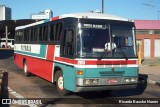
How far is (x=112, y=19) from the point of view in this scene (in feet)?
35.7

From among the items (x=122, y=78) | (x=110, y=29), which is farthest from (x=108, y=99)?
(x=110, y=29)

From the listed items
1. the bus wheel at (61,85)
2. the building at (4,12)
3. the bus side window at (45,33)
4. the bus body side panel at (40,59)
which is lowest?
the bus wheel at (61,85)

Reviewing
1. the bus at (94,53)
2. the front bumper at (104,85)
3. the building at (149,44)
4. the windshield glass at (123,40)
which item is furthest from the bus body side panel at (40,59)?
the building at (149,44)

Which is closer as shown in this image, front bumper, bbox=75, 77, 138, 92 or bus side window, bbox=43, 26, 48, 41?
A: front bumper, bbox=75, 77, 138, 92

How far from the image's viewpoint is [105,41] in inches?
417

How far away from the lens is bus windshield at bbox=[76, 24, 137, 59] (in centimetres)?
1031

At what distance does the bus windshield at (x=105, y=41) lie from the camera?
406 inches

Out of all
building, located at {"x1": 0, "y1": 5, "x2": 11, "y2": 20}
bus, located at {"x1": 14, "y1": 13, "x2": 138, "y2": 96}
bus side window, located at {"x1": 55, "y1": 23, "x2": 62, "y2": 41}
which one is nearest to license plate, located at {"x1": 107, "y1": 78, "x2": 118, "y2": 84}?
bus, located at {"x1": 14, "y1": 13, "x2": 138, "y2": 96}

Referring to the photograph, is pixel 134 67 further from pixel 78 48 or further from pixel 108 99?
pixel 78 48

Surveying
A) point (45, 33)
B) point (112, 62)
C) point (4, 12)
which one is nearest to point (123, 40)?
point (112, 62)

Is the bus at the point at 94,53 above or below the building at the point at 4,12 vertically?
below

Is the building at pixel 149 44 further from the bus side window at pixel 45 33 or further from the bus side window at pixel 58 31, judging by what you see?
the bus side window at pixel 58 31

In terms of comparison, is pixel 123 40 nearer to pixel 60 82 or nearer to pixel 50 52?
pixel 60 82

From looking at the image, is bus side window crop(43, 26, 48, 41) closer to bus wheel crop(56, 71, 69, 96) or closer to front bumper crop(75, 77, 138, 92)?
→ bus wheel crop(56, 71, 69, 96)
